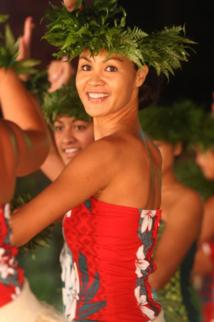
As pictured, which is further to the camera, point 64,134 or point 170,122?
point 170,122

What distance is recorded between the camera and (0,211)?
2.44m

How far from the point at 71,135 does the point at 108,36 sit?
5.07 feet

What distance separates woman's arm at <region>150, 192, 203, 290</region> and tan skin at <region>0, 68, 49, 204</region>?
1865 mm

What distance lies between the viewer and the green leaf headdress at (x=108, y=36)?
3045 millimetres

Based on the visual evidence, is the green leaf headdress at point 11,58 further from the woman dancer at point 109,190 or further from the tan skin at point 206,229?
the tan skin at point 206,229

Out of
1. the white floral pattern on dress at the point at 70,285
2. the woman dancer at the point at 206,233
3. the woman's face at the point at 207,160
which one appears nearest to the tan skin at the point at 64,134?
the woman dancer at the point at 206,233

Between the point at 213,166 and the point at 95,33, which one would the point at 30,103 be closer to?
the point at 95,33

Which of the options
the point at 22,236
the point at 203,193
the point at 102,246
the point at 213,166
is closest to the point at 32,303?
the point at 22,236

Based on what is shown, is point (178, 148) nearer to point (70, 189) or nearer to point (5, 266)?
point (70, 189)

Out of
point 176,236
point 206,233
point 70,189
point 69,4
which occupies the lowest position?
point 206,233

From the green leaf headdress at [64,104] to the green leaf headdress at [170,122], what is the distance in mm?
730

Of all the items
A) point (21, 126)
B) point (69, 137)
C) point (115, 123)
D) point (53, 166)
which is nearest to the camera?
point (21, 126)

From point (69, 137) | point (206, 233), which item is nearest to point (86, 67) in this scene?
point (69, 137)

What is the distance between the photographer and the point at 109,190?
113 inches
